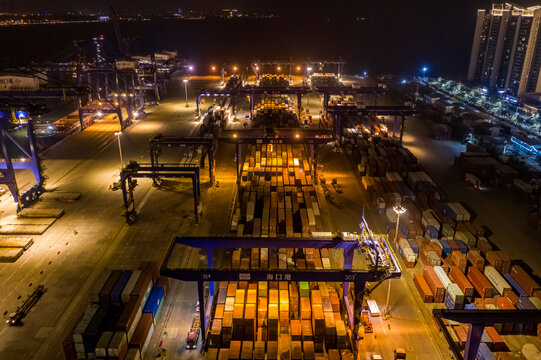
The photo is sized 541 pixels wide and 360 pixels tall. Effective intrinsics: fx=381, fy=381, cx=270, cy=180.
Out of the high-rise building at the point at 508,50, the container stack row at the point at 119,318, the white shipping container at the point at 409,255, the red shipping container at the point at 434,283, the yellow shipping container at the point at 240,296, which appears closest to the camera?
the container stack row at the point at 119,318

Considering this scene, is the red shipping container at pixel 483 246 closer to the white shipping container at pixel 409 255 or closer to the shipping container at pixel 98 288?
the white shipping container at pixel 409 255

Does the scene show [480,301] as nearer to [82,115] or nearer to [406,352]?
[406,352]

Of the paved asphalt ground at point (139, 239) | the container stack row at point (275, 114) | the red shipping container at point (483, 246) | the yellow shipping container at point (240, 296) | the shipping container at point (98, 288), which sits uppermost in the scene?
the container stack row at point (275, 114)

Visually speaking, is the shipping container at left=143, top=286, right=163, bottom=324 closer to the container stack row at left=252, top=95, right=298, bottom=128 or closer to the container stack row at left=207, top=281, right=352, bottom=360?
the container stack row at left=207, top=281, right=352, bottom=360

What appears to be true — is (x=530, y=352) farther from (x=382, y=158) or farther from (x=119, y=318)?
(x=382, y=158)

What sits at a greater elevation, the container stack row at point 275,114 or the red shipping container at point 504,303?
the container stack row at point 275,114

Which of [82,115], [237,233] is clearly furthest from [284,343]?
[82,115]

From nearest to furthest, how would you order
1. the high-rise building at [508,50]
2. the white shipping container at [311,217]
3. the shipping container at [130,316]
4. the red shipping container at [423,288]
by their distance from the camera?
1. the shipping container at [130,316]
2. the red shipping container at [423,288]
3. the white shipping container at [311,217]
4. the high-rise building at [508,50]

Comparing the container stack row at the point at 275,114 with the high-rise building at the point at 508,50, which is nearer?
the container stack row at the point at 275,114

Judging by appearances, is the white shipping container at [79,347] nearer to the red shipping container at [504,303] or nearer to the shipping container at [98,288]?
the shipping container at [98,288]

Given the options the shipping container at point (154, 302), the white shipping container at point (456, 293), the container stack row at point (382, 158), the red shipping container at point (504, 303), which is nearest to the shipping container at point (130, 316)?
the shipping container at point (154, 302)

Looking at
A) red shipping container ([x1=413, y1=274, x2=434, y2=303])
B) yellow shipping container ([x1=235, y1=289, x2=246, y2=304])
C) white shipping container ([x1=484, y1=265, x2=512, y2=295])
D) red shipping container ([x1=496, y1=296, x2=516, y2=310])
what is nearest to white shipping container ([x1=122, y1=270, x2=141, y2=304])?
yellow shipping container ([x1=235, y1=289, x2=246, y2=304])
